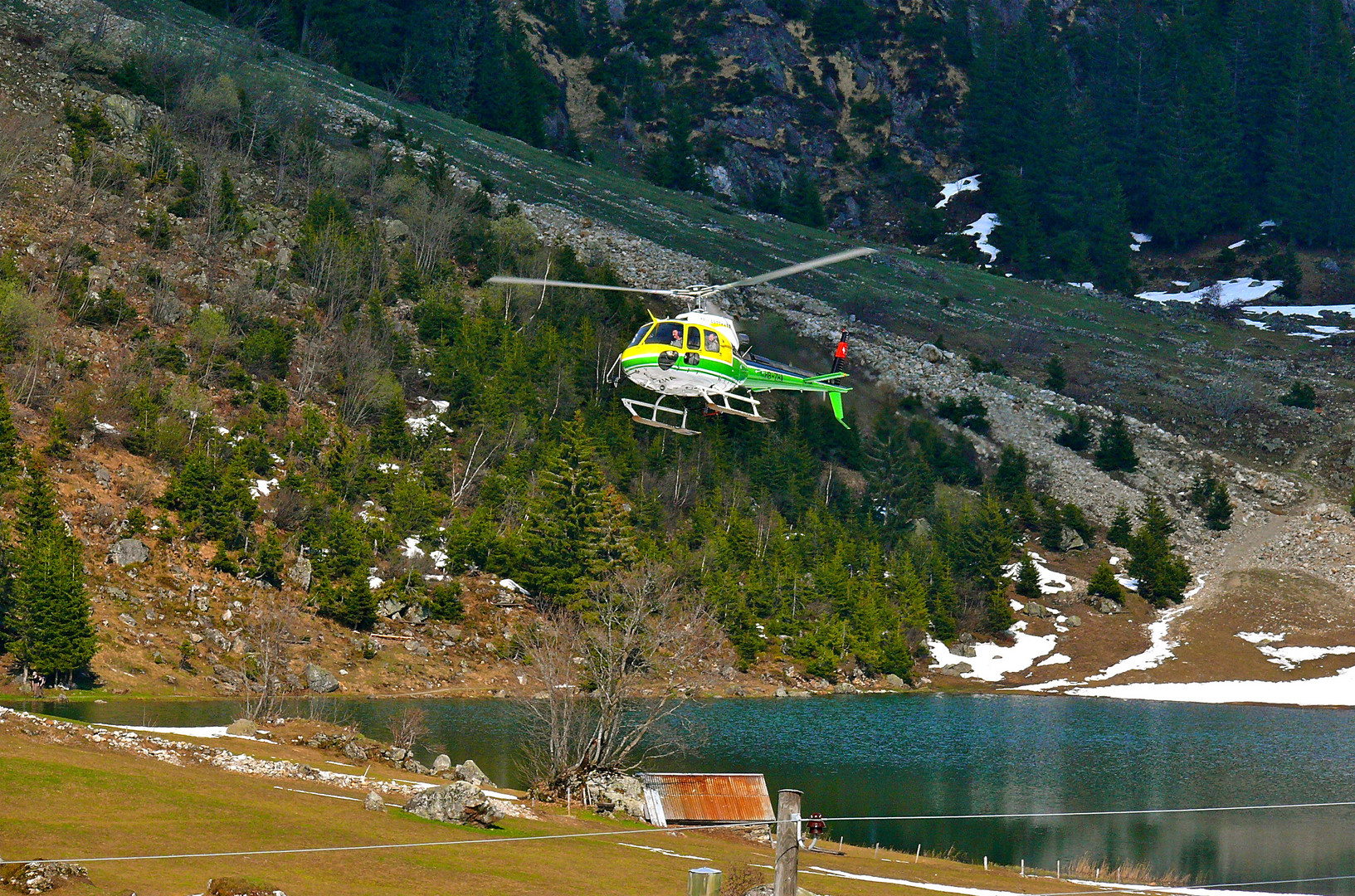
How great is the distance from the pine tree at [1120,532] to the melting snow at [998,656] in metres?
17.2

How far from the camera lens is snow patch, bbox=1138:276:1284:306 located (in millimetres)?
161125

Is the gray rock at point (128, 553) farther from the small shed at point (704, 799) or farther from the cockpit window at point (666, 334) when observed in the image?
the cockpit window at point (666, 334)

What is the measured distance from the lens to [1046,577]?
102000mm

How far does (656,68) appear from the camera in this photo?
7761 inches

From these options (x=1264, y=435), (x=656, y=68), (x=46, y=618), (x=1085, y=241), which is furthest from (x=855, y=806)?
(x=656, y=68)

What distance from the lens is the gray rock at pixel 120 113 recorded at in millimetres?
102438

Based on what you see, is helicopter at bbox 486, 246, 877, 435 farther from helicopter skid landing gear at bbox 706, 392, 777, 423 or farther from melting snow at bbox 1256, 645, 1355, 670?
melting snow at bbox 1256, 645, 1355, 670

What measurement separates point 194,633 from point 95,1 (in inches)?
3664

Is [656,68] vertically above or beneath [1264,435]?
above

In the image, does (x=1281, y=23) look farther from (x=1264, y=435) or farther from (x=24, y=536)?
(x=24, y=536)

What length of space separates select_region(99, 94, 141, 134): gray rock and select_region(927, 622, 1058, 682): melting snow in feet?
263

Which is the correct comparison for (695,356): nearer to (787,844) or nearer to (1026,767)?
(787,844)

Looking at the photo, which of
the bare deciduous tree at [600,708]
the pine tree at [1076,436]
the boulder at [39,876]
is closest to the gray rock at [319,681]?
the bare deciduous tree at [600,708]

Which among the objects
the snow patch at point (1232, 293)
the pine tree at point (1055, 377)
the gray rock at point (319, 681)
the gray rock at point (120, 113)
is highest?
the snow patch at point (1232, 293)
